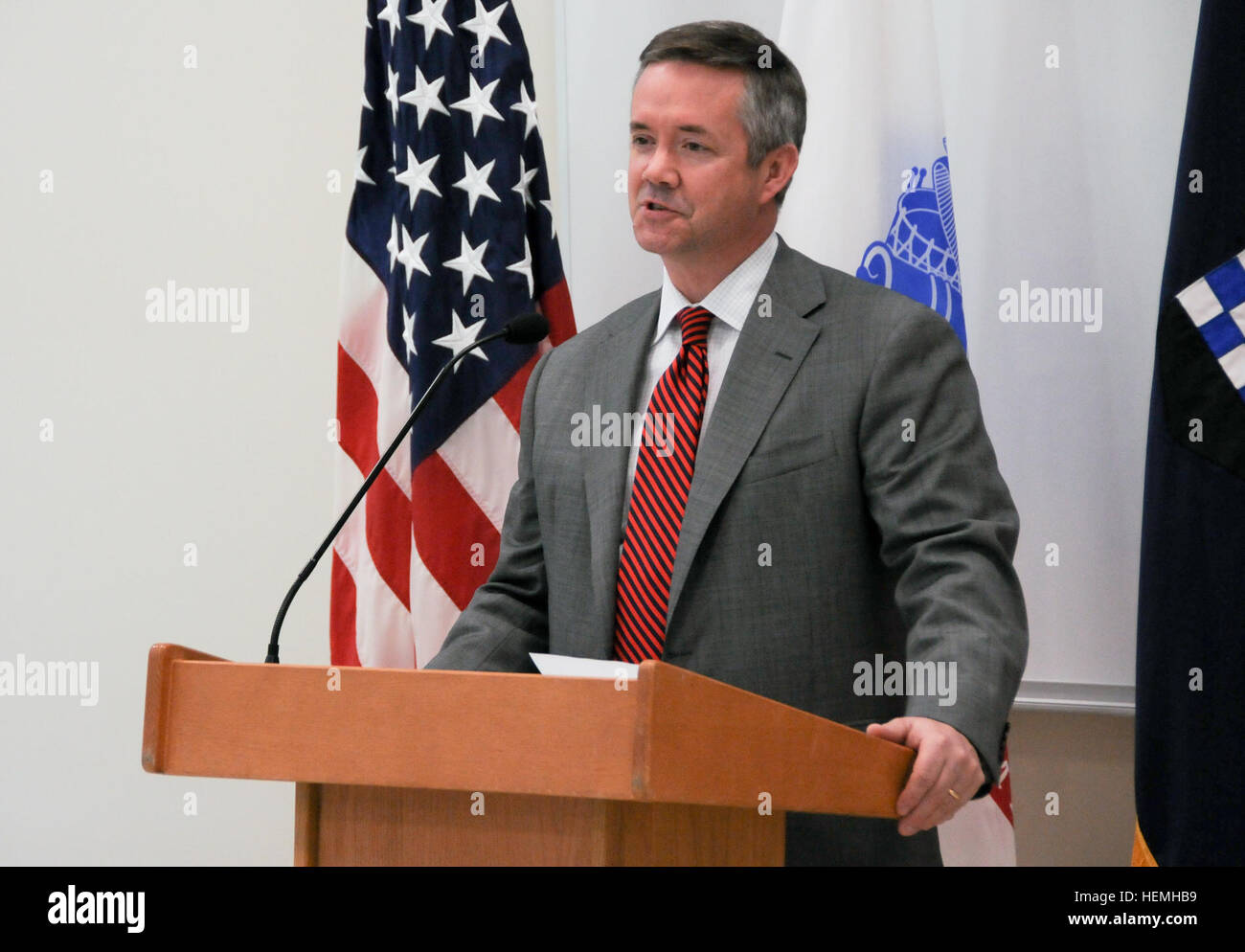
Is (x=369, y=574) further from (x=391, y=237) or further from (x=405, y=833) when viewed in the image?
(x=405, y=833)

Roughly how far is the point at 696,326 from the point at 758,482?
12.5 inches

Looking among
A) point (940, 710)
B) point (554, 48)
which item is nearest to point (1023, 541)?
point (940, 710)

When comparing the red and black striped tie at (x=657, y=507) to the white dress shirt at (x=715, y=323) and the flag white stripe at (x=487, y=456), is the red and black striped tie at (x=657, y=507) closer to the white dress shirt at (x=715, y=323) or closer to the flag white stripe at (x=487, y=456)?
the white dress shirt at (x=715, y=323)

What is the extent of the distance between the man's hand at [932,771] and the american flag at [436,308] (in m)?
1.49

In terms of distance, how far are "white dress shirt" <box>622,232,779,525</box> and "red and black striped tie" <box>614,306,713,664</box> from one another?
22mm

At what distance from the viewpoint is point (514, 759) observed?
1242 millimetres

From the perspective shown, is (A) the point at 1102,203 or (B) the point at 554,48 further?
(B) the point at 554,48

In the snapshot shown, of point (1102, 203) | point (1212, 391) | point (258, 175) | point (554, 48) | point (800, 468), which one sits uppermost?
point (554, 48)

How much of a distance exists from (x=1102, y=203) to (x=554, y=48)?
143cm

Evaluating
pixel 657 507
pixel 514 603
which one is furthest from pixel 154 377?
pixel 657 507

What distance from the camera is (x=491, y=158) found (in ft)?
9.51

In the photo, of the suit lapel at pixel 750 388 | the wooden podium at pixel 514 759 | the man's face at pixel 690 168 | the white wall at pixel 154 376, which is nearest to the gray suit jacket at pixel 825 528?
the suit lapel at pixel 750 388

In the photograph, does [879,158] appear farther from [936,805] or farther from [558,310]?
[936,805]

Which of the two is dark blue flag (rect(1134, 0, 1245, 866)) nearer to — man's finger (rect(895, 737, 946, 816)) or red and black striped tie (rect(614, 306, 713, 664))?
red and black striped tie (rect(614, 306, 713, 664))
